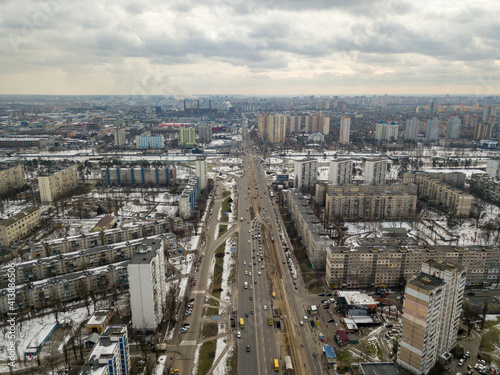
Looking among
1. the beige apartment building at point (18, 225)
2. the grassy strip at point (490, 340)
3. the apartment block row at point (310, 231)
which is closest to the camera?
the grassy strip at point (490, 340)

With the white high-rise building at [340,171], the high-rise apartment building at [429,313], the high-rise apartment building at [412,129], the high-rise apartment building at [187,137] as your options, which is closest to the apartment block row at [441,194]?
the white high-rise building at [340,171]

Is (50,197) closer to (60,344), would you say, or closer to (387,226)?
(60,344)

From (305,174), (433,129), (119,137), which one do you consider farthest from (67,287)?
(433,129)

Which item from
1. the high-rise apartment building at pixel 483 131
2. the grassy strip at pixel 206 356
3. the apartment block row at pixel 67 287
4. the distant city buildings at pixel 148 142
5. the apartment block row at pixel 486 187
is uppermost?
the high-rise apartment building at pixel 483 131

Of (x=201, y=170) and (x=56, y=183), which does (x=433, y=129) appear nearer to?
(x=201, y=170)

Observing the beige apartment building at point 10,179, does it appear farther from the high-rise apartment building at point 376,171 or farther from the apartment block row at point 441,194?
the apartment block row at point 441,194

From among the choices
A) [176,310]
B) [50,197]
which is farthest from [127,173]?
[176,310]
